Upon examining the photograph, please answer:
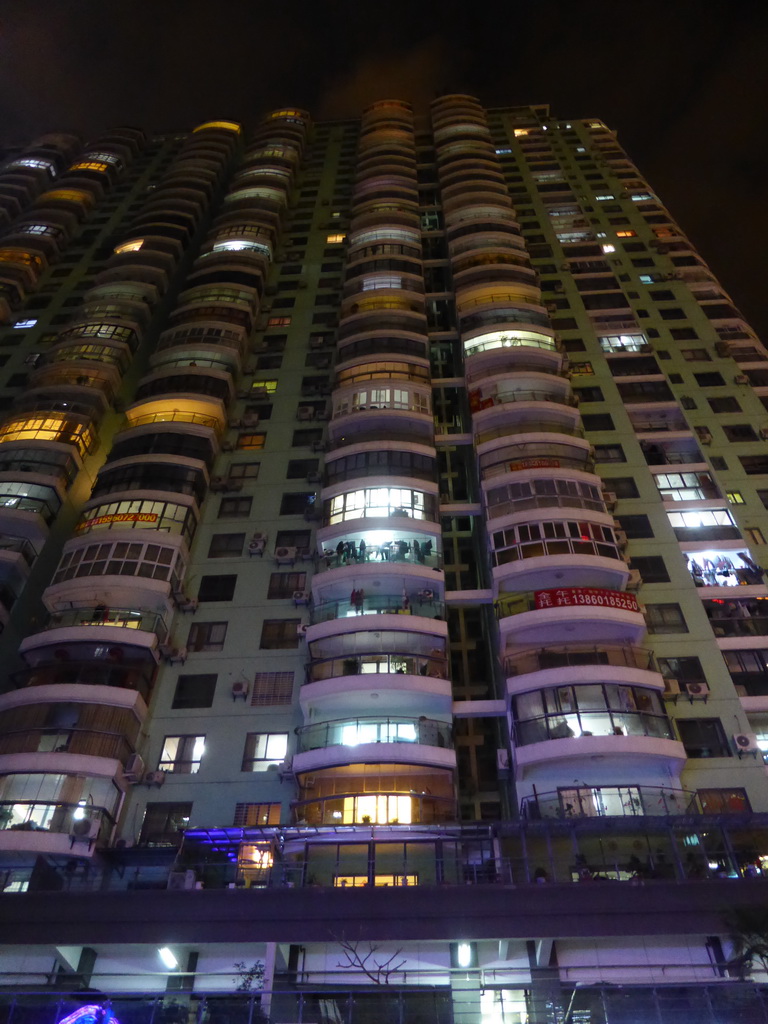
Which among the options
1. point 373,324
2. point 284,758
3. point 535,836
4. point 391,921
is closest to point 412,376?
point 373,324

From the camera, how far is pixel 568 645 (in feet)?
99.2

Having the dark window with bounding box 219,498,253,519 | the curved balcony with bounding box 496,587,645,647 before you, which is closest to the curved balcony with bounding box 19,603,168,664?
the dark window with bounding box 219,498,253,519

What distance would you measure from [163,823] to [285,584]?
10.9 metres

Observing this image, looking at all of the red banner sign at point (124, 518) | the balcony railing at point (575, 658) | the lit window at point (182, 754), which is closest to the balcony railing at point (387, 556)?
the balcony railing at point (575, 658)

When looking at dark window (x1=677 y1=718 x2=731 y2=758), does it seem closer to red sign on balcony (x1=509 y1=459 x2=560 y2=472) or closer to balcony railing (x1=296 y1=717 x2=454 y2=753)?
balcony railing (x1=296 y1=717 x2=454 y2=753)

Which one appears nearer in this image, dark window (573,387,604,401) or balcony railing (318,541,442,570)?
balcony railing (318,541,442,570)

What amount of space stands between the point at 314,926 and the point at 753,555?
2354 centimetres

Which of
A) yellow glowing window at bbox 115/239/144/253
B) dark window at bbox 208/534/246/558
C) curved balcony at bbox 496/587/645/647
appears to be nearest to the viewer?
curved balcony at bbox 496/587/645/647

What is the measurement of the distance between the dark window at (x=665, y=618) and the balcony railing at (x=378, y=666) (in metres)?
8.61

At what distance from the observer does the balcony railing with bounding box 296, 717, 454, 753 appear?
27683 millimetres

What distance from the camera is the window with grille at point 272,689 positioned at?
3056 cm

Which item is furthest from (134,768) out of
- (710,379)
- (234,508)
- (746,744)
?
(710,379)

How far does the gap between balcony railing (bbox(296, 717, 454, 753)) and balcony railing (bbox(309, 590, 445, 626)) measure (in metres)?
4.46

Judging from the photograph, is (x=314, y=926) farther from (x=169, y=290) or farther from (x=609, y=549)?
(x=169, y=290)
